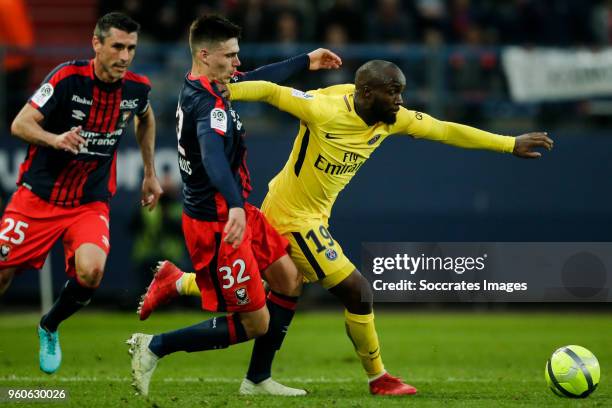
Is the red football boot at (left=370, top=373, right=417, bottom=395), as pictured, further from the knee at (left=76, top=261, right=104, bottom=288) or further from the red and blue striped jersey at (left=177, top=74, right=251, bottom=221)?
the knee at (left=76, top=261, right=104, bottom=288)

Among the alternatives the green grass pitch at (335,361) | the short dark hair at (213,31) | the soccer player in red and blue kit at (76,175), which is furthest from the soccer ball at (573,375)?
the soccer player in red and blue kit at (76,175)

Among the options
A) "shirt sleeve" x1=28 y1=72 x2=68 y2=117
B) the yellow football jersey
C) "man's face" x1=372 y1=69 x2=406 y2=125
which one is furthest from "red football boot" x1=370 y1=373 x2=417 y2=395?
"shirt sleeve" x1=28 y1=72 x2=68 y2=117

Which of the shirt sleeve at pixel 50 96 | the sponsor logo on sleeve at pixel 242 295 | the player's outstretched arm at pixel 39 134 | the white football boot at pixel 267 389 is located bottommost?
the white football boot at pixel 267 389

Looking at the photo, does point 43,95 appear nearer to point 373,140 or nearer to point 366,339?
point 373,140

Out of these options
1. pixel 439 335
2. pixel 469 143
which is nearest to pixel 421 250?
pixel 469 143

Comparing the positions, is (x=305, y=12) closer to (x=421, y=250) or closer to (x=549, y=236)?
Answer: (x=549, y=236)

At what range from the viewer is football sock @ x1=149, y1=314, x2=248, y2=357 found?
7.98 meters

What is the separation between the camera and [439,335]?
46.7 ft

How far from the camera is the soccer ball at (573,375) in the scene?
312 inches

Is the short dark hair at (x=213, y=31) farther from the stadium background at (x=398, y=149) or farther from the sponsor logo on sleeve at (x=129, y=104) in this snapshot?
the stadium background at (x=398, y=149)

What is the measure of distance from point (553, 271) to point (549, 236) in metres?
6.94

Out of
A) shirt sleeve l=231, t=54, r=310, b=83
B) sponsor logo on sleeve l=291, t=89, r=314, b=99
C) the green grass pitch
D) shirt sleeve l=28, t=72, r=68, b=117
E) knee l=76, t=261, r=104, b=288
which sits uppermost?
shirt sleeve l=231, t=54, r=310, b=83

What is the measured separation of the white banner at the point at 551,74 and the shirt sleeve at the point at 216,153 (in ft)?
30.5

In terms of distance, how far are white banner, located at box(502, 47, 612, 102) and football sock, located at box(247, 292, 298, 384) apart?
8.52 metres
